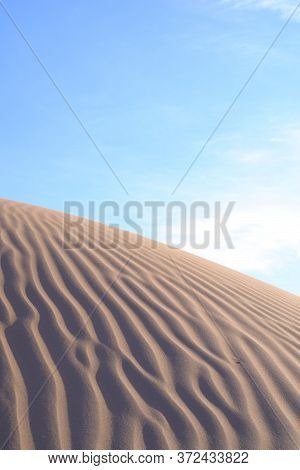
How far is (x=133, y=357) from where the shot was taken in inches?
195

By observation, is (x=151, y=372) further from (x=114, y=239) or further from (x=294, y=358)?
(x=114, y=239)

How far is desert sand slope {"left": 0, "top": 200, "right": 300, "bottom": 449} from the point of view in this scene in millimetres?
4211

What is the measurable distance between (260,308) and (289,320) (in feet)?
1.08

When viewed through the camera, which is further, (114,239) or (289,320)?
(114,239)

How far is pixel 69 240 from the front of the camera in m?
7.34

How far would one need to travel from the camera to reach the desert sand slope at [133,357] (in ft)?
13.8

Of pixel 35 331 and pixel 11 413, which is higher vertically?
pixel 35 331

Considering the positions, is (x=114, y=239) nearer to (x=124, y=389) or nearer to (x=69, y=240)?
(x=69, y=240)

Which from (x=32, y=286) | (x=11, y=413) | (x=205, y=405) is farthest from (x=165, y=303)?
(x=11, y=413)

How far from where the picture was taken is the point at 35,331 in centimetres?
512
